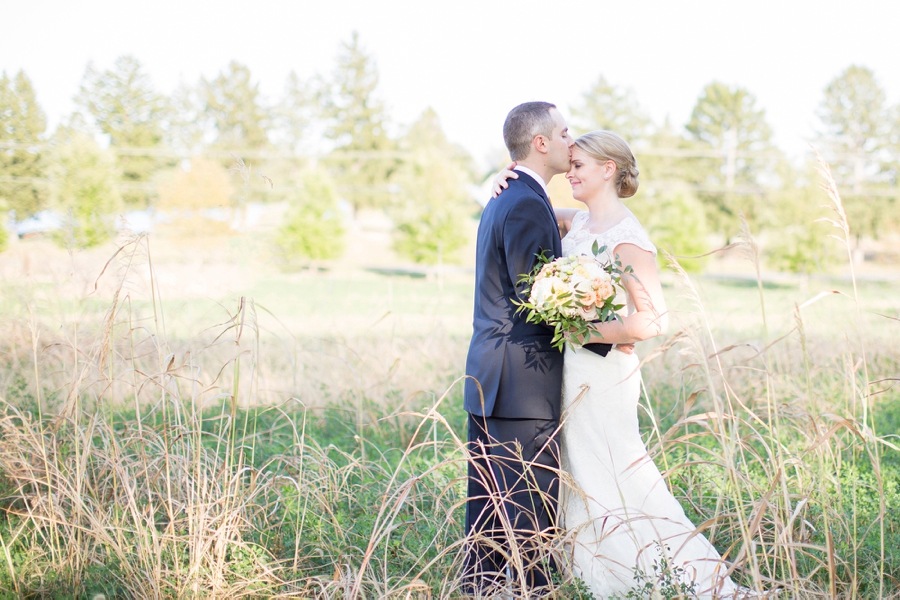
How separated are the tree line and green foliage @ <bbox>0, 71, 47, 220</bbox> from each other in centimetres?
8

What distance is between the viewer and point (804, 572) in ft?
10.7

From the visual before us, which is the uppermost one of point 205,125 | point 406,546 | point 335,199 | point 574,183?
point 205,125

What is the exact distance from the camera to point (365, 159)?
51.5 meters

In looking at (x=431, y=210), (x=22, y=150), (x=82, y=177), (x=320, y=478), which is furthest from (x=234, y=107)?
(x=320, y=478)

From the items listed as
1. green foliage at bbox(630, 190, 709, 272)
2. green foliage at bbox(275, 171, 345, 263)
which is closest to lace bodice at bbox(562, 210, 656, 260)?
green foliage at bbox(630, 190, 709, 272)

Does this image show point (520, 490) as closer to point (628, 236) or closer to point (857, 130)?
point (628, 236)

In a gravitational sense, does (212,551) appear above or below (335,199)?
below

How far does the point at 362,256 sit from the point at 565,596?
43749mm

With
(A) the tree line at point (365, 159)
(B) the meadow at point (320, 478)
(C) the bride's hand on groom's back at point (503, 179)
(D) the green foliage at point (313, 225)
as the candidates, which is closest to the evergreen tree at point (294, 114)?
(A) the tree line at point (365, 159)

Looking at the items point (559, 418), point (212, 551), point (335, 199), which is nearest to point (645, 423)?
point (559, 418)

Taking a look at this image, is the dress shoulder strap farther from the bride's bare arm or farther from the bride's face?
the bride's face

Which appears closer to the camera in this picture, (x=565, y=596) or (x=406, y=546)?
Answer: (x=565, y=596)

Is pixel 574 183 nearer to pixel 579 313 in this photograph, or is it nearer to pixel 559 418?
pixel 579 313

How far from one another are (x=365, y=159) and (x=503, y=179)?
49510mm
